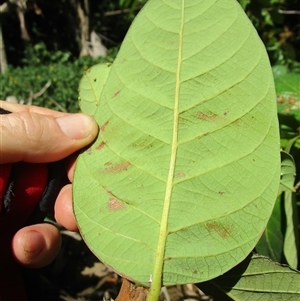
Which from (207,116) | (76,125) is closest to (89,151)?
(76,125)

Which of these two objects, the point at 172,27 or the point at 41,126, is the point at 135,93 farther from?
the point at 41,126

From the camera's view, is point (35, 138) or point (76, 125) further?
point (35, 138)

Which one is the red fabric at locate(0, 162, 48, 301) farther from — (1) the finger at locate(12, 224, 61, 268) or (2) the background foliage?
(2) the background foliage

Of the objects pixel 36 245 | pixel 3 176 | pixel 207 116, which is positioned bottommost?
pixel 36 245

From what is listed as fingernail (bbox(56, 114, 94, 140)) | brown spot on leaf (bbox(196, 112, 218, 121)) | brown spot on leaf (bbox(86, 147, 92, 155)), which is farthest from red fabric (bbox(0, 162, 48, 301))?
brown spot on leaf (bbox(196, 112, 218, 121))

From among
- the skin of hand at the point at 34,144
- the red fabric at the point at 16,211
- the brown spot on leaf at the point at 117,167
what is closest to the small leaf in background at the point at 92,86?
the skin of hand at the point at 34,144

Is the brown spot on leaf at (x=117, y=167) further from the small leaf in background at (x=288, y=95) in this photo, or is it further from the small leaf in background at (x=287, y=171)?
the small leaf in background at (x=288, y=95)

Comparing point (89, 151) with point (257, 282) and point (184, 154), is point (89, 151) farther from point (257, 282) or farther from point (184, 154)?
point (257, 282)
